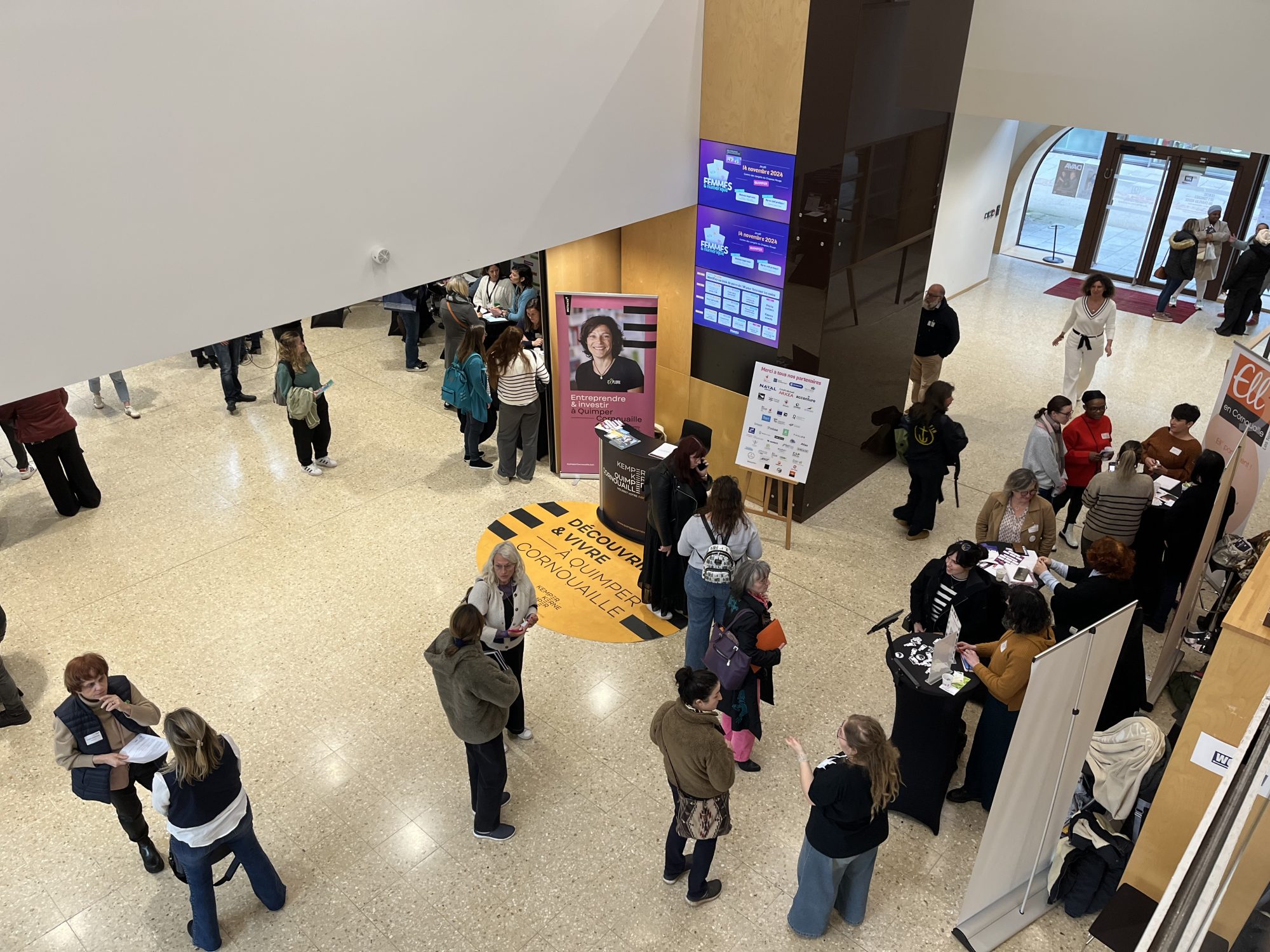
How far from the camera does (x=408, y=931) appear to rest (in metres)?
4.50

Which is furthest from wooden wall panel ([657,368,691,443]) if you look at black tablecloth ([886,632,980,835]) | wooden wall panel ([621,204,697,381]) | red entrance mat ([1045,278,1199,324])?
red entrance mat ([1045,278,1199,324])

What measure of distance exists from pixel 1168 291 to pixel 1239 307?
87 centimetres

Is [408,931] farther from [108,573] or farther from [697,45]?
[697,45]

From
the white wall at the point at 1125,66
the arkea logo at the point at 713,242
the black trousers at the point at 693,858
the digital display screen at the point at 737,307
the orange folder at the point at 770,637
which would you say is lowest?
the black trousers at the point at 693,858

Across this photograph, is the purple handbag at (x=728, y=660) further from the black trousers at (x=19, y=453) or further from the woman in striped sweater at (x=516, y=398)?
the black trousers at (x=19, y=453)

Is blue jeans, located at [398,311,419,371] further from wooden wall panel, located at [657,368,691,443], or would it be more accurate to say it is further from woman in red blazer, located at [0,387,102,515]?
woman in red blazer, located at [0,387,102,515]

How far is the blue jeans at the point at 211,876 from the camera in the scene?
413cm

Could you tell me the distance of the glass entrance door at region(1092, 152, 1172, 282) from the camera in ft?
44.6

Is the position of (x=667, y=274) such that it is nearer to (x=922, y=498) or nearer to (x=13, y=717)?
(x=922, y=498)

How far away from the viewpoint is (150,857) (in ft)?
15.6

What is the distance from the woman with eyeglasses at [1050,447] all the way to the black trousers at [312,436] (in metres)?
5.82

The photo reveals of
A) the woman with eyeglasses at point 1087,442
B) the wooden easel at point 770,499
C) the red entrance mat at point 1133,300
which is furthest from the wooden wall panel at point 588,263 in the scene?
the red entrance mat at point 1133,300

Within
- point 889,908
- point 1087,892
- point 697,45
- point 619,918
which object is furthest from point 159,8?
point 1087,892

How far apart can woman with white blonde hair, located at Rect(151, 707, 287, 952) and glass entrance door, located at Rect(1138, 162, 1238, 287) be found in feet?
44.2
